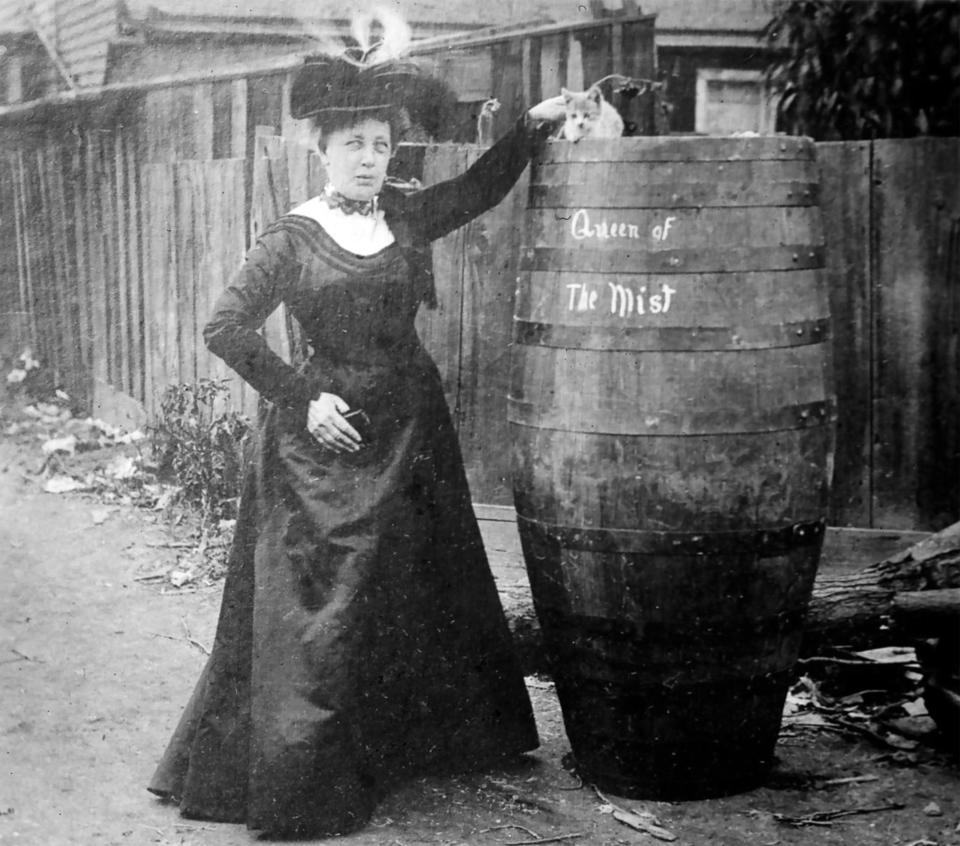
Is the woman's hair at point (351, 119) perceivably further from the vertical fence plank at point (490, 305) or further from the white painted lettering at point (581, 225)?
the vertical fence plank at point (490, 305)

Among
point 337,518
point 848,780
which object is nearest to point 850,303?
point 848,780

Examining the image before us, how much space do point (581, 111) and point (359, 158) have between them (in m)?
0.55

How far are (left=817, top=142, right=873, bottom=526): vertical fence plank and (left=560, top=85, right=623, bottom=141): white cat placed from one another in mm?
1160

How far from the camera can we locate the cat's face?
2.93m

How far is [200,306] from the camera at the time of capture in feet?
9.89

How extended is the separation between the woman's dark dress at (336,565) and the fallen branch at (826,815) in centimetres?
81

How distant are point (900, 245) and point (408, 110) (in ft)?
5.71

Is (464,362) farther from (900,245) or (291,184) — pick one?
(900,245)

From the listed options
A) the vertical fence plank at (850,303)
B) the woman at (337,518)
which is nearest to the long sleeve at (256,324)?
the woman at (337,518)

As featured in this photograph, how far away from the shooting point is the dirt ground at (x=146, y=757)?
9.15 ft

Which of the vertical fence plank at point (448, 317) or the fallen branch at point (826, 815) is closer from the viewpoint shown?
the fallen branch at point (826, 815)

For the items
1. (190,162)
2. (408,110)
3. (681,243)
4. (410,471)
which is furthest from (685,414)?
(190,162)

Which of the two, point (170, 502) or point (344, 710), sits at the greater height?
point (170, 502)

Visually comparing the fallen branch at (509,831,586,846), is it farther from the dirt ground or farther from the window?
the window
